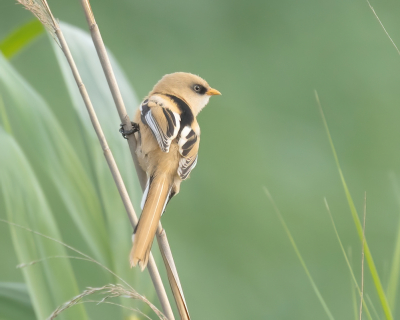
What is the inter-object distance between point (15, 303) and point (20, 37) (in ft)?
2.51

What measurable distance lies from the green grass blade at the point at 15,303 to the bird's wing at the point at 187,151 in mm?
497

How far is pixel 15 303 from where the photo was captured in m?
1.03

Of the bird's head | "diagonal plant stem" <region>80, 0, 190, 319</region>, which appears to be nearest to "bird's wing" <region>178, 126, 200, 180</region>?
"diagonal plant stem" <region>80, 0, 190, 319</region>

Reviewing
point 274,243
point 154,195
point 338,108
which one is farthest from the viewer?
point 338,108

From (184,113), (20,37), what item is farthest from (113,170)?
(20,37)

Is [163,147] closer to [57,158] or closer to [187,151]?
[187,151]

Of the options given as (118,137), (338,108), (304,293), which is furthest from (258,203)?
(118,137)

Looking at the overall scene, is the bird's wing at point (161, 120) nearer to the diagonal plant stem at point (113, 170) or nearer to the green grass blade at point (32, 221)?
the diagonal plant stem at point (113, 170)

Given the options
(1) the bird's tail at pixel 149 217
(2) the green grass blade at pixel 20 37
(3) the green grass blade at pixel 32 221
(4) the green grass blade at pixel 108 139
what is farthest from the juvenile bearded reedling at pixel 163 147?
(2) the green grass blade at pixel 20 37

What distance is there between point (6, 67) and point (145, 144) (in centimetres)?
40

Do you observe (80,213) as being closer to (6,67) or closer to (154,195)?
(154,195)

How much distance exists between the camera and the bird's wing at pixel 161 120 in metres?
0.95

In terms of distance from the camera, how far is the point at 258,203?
3.20 metres

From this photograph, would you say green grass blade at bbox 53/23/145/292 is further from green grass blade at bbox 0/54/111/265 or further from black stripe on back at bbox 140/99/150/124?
black stripe on back at bbox 140/99/150/124
